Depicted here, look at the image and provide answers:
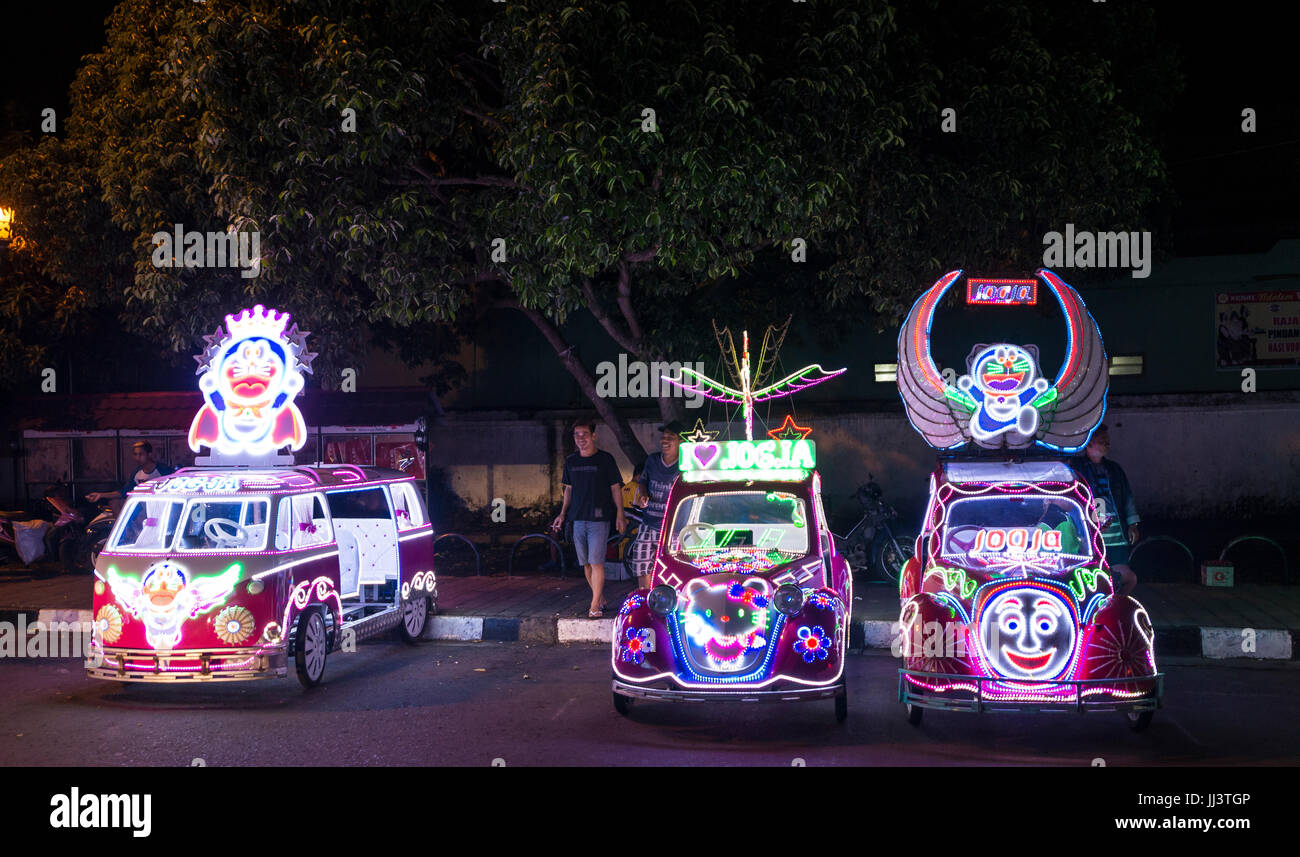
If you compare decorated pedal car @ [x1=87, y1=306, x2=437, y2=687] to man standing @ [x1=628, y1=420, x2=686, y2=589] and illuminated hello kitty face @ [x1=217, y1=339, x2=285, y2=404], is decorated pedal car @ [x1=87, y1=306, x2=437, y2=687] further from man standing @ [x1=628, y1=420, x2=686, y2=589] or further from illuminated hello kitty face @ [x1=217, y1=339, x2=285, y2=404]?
man standing @ [x1=628, y1=420, x2=686, y2=589]

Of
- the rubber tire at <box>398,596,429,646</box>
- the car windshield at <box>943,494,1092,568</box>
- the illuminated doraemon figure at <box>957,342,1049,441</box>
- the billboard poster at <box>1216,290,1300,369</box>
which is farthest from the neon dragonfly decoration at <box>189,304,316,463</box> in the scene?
the billboard poster at <box>1216,290,1300,369</box>

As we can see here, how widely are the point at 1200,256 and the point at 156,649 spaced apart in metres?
16.6

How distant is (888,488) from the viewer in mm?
18188

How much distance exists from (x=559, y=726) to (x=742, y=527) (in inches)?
87.1

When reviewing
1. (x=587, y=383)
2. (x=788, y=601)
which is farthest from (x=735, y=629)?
(x=587, y=383)

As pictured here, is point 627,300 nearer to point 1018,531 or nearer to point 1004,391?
point 1004,391

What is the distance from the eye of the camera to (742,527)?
27.6 feet

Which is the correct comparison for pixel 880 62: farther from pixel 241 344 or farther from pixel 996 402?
pixel 241 344

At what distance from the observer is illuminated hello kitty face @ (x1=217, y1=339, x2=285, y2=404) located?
30.6ft

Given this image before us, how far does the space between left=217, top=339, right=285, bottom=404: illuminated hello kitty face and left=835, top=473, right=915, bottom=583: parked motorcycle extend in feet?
22.5

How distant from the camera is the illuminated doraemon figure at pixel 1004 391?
26.9 ft

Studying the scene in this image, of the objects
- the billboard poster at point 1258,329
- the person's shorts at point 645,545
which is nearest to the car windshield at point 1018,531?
the person's shorts at point 645,545

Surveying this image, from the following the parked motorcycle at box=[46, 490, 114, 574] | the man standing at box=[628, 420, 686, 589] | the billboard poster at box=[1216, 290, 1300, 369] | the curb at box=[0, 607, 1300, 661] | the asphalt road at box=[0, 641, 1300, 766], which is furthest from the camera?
the billboard poster at box=[1216, 290, 1300, 369]

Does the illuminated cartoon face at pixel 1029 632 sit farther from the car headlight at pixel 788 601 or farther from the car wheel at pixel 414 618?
the car wheel at pixel 414 618
